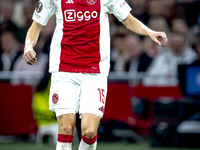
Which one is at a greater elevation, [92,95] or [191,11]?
[191,11]

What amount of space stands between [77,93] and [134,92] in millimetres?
4075

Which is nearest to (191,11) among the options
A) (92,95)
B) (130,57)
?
(130,57)

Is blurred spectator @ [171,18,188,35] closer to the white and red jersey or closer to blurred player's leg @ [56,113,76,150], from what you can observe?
the white and red jersey

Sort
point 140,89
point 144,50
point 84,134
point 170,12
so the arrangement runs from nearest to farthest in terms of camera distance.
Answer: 1. point 84,134
2. point 140,89
3. point 144,50
4. point 170,12

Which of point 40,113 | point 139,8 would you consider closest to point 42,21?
point 40,113

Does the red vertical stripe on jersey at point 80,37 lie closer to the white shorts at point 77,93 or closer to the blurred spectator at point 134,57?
the white shorts at point 77,93

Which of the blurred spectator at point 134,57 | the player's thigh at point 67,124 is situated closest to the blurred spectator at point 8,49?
the blurred spectator at point 134,57

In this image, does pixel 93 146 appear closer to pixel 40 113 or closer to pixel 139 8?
pixel 40 113

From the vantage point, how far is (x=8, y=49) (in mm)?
9820

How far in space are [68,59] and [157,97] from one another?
381 cm

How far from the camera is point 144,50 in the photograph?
29.8ft

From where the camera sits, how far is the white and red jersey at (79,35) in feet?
13.9

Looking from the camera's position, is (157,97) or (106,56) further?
(157,97)

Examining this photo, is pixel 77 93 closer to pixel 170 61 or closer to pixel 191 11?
pixel 170 61
